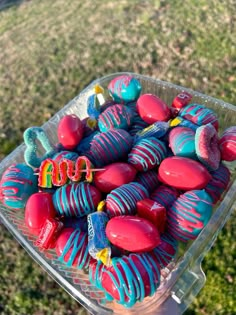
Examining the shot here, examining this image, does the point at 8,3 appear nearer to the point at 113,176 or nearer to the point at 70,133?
the point at 70,133

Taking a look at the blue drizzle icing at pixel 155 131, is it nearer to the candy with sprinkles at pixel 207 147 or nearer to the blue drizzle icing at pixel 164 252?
the candy with sprinkles at pixel 207 147

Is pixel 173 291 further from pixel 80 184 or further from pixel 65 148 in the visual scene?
pixel 65 148

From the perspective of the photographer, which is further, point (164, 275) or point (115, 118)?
point (115, 118)

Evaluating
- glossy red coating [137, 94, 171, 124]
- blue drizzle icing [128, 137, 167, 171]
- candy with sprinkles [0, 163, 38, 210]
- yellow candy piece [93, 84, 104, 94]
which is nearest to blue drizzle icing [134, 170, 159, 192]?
blue drizzle icing [128, 137, 167, 171]

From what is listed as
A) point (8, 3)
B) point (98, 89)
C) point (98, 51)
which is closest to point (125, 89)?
point (98, 89)

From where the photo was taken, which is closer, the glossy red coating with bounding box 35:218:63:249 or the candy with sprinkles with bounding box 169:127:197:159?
the glossy red coating with bounding box 35:218:63:249

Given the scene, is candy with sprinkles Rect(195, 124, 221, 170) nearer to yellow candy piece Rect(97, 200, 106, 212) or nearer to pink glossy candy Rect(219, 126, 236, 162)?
pink glossy candy Rect(219, 126, 236, 162)
